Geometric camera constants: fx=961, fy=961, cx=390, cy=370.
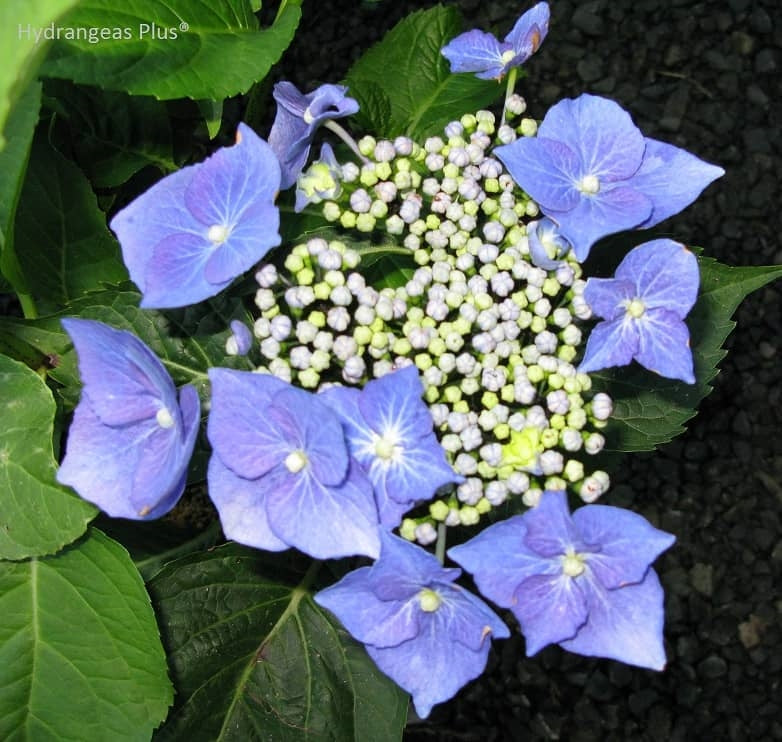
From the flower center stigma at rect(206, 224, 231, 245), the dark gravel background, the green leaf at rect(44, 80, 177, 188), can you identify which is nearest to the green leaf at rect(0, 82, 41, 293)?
the flower center stigma at rect(206, 224, 231, 245)

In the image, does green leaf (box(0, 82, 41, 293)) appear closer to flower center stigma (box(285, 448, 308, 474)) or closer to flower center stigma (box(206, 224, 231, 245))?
flower center stigma (box(206, 224, 231, 245))

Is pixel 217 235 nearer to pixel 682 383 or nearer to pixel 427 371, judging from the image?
pixel 427 371

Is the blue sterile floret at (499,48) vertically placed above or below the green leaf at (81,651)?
above

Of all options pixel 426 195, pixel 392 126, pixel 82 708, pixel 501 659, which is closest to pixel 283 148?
pixel 426 195

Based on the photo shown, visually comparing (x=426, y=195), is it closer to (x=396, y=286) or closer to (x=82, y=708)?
(x=396, y=286)

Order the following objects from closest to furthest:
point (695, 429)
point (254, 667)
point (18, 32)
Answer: point (18, 32)
point (254, 667)
point (695, 429)

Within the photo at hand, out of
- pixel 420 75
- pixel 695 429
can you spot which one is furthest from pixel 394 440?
pixel 695 429

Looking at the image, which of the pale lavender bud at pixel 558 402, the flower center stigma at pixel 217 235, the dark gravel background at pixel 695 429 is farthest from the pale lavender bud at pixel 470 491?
the dark gravel background at pixel 695 429

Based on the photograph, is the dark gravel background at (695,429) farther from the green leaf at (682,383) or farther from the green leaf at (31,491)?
the green leaf at (31,491)
